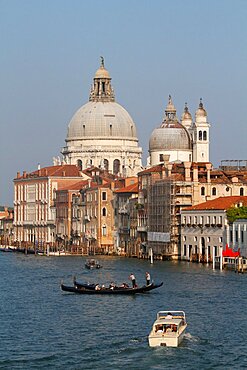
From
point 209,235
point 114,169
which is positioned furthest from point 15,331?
point 114,169

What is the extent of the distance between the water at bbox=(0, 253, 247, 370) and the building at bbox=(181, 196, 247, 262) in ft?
16.2

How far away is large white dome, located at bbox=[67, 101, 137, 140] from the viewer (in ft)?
390

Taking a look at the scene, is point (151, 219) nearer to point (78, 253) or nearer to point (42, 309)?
point (78, 253)

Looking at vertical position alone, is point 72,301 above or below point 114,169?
below

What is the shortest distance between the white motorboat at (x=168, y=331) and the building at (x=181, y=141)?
225ft

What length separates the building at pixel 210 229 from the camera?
211 feet

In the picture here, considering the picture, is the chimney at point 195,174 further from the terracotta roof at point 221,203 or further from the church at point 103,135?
the church at point 103,135

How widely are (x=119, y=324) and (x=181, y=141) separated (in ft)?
220

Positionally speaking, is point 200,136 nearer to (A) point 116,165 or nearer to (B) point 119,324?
(A) point 116,165

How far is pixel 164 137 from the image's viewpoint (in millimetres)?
104812

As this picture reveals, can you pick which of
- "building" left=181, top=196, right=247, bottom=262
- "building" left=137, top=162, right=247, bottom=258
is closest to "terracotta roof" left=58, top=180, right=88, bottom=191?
"building" left=137, top=162, right=247, bottom=258

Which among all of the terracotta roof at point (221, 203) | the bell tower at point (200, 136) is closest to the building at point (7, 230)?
the bell tower at point (200, 136)

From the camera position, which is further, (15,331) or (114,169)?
(114,169)

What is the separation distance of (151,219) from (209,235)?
1207 centimetres
